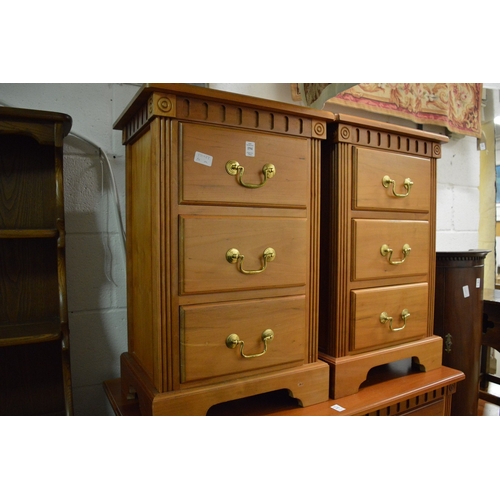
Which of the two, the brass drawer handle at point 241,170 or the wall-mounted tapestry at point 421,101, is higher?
the wall-mounted tapestry at point 421,101

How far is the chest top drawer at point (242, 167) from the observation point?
0.82 metres

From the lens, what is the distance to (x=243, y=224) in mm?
876

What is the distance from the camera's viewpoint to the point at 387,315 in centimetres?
111

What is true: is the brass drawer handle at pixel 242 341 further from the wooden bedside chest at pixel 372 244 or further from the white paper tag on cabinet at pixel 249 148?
the white paper tag on cabinet at pixel 249 148

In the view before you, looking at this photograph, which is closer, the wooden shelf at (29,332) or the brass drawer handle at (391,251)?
the wooden shelf at (29,332)

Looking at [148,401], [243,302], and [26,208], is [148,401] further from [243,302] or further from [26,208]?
[26,208]

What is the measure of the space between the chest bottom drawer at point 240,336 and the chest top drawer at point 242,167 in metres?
0.24

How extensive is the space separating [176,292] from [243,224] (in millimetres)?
209

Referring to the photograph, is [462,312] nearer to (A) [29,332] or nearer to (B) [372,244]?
(B) [372,244]

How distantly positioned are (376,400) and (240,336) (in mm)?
417

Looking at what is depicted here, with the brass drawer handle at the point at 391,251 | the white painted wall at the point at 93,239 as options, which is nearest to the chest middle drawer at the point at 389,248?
the brass drawer handle at the point at 391,251

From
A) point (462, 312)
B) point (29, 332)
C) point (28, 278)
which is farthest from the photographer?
point (462, 312)

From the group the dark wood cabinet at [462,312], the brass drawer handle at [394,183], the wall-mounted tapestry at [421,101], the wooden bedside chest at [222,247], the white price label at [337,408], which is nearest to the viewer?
the wooden bedside chest at [222,247]

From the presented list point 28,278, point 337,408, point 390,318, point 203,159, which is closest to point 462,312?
point 390,318
